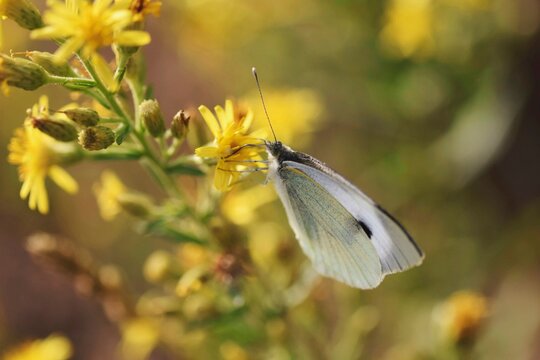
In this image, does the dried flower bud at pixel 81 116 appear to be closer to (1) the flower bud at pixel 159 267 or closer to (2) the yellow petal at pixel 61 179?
(2) the yellow petal at pixel 61 179

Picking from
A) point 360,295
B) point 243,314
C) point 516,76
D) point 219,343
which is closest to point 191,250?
point 243,314

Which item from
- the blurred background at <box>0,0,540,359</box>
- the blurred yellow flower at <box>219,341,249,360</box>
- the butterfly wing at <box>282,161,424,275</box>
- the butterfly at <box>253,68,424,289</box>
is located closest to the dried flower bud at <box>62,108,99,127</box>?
the butterfly at <box>253,68,424,289</box>

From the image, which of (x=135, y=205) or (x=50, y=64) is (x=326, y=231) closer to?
(x=135, y=205)

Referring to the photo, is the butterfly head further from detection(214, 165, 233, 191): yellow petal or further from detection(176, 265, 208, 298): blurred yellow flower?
detection(176, 265, 208, 298): blurred yellow flower

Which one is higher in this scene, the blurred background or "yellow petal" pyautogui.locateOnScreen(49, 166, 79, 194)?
the blurred background

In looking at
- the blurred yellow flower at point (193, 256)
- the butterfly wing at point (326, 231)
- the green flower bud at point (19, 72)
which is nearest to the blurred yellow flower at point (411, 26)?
the butterfly wing at point (326, 231)

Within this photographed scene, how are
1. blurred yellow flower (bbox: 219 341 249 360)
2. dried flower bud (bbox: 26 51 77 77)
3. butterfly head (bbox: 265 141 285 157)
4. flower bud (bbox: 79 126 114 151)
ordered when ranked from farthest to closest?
blurred yellow flower (bbox: 219 341 249 360) → butterfly head (bbox: 265 141 285 157) → dried flower bud (bbox: 26 51 77 77) → flower bud (bbox: 79 126 114 151)
